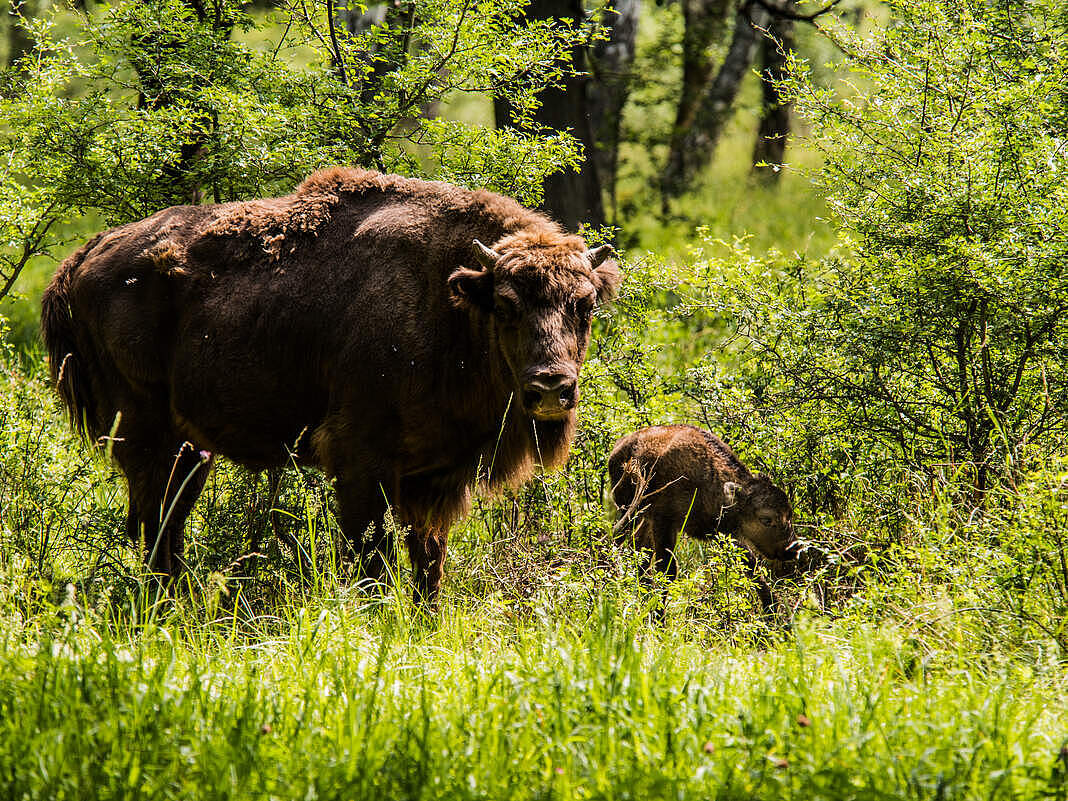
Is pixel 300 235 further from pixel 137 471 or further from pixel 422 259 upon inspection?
pixel 137 471

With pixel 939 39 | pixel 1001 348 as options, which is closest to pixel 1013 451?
pixel 1001 348

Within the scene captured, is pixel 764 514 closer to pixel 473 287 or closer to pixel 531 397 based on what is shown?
pixel 531 397

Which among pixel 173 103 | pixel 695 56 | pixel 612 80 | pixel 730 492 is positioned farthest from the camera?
pixel 695 56

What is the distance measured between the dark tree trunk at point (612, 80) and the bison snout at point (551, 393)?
8303 millimetres

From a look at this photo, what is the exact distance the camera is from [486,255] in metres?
5.64

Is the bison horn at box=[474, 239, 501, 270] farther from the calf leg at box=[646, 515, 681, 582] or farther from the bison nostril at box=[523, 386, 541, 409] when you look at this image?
the calf leg at box=[646, 515, 681, 582]

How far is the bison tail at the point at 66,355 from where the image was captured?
713 centimetres

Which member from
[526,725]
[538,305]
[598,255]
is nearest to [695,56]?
[598,255]

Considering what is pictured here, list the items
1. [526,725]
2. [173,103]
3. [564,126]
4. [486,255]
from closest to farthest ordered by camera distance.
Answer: [526,725] → [486,255] → [173,103] → [564,126]

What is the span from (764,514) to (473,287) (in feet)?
8.95

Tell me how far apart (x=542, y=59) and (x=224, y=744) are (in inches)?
228

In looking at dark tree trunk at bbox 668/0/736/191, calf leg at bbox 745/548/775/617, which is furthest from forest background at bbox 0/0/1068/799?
dark tree trunk at bbox 668/0/736/191

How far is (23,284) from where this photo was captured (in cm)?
1577

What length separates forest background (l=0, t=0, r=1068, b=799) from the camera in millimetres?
3344
